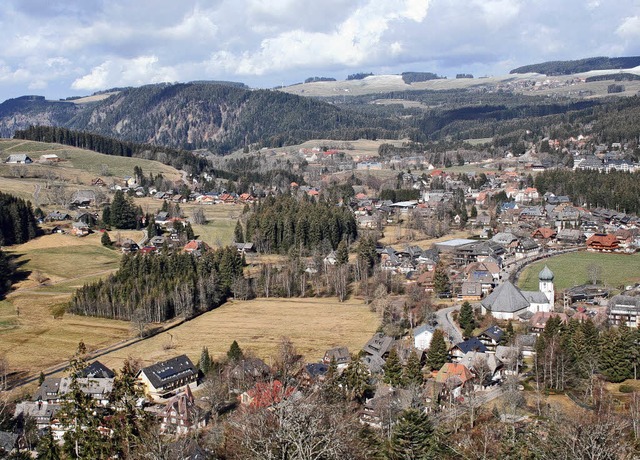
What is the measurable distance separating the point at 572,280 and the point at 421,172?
86275 millimetres

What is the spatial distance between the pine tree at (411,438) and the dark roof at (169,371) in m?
17.1

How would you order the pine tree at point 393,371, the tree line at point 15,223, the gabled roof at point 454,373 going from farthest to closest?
the tree line at point 15,223, the gabled roof at point 454,373, the pine tree at point 393,371

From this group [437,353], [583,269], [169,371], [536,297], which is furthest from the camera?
[583,269]

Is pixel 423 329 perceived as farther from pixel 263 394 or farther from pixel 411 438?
pixel 411 438

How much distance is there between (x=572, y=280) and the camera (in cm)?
5903

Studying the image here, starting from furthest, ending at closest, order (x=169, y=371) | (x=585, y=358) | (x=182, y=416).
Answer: (x=169, y=371) < (x=585, y=358) < (x=182, y=416)

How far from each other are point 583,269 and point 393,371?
3398cm

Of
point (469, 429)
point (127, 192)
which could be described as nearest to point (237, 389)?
point (469, 429)

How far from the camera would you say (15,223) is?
7881 cm

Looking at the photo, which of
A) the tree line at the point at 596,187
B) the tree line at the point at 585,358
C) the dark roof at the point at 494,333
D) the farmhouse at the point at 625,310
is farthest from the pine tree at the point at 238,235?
the tree line at the point at 596,187

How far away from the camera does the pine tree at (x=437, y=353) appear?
40.0 metres

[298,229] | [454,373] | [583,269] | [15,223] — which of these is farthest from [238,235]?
[454,373]

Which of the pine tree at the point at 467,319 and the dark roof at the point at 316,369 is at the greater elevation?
the pine tree at the point at 467,319

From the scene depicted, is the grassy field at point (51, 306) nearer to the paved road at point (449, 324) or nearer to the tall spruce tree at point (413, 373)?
the tall spruce tree at point (413, 373)
